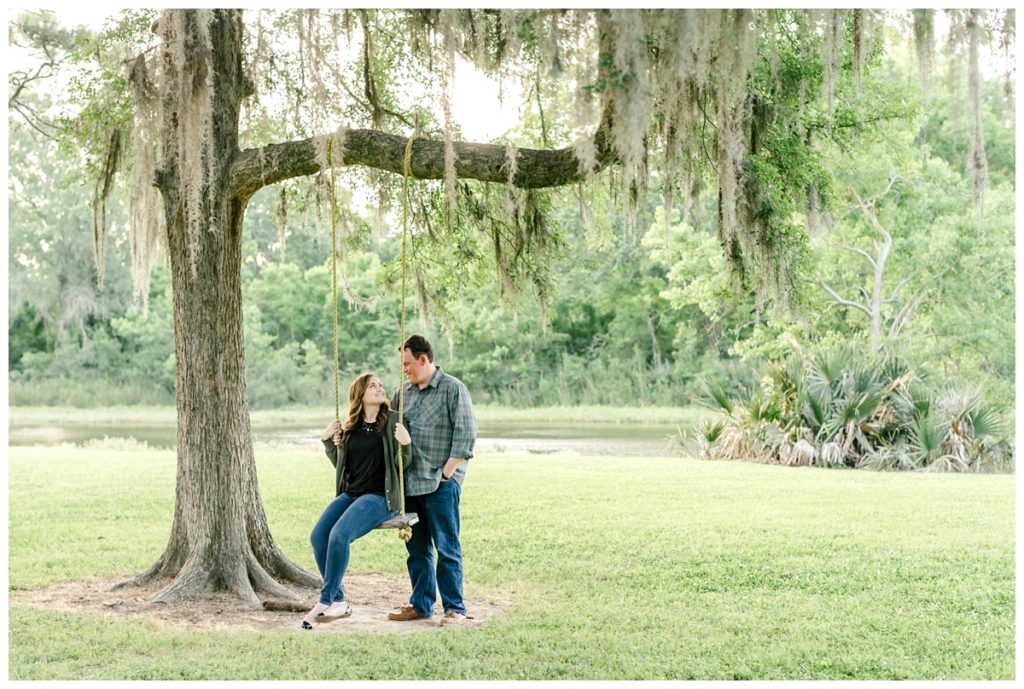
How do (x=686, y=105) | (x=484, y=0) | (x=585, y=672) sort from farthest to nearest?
(x=484, y=0) < (x=686, y=105) < (x=585, y=672)

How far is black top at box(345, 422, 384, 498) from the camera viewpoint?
5.40 m

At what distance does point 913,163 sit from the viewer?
18.8m

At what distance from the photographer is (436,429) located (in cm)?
552

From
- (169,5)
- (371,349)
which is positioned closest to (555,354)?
(371,349)

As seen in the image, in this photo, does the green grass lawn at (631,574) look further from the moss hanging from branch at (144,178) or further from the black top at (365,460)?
the moss hanging from branch at (144,178)

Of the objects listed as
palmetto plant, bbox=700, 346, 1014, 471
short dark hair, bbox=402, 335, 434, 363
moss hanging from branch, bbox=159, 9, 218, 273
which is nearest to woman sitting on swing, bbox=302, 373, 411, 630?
short dark hair, bbox=402, 335, 434, 363

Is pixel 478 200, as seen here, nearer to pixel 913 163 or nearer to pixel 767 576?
pixel 767 576

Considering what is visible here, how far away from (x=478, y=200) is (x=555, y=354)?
75.0 feet

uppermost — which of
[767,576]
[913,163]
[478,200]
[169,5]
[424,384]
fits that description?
[913,163]

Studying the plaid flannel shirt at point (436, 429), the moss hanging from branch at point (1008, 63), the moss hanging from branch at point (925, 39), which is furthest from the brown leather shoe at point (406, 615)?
the moss hanging from branch at point (1008, 63)

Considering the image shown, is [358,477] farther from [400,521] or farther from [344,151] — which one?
[344,151]

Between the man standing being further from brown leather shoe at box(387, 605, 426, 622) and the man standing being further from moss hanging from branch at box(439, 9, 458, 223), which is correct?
moss hanging from branch at box(439, 9, 458, 223)

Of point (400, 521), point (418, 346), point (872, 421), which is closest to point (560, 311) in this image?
point (872, 421)

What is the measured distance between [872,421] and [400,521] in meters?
8.75
